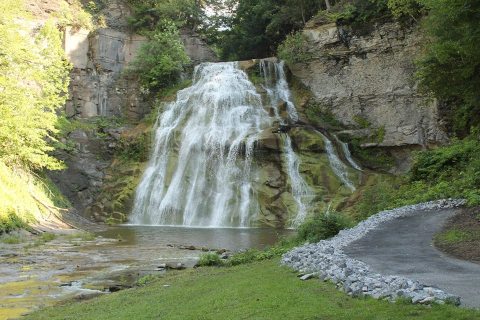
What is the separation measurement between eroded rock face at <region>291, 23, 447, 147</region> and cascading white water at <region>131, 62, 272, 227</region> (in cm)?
527

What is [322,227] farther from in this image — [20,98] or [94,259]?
[20,98]

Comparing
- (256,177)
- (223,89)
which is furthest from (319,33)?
(256,177)

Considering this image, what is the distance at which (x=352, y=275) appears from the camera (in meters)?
7.72

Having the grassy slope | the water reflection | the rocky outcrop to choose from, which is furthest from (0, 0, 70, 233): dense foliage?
the grassy slope

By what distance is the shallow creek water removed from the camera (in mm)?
11094

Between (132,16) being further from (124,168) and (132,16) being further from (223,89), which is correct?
(124,168)

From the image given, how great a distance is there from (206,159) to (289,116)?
6496 millimetres

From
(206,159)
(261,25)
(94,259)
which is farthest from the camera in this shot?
(261,25)

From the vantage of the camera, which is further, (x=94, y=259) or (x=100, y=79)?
(x=100, y=79)

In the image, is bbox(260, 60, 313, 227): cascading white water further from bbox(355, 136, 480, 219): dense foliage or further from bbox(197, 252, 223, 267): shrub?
bbox(197, 252, 223, 267): shrub

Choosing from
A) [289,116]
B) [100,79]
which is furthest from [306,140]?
[100,79]

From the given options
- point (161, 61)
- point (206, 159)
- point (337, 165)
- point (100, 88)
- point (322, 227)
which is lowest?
point (322, 227)

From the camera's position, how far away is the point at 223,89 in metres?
35.9

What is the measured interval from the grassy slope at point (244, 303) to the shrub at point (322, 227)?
328 centimetres
